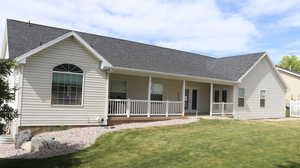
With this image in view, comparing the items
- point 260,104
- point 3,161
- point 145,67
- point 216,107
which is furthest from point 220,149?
point 260,104

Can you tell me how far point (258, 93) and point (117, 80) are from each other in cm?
1133

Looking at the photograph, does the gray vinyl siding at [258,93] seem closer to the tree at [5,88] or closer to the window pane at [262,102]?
the window pane at [262,102]

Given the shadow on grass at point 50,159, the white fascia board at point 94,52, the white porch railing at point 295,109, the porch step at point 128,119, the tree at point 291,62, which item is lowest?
the shadow on grass at point 50,159

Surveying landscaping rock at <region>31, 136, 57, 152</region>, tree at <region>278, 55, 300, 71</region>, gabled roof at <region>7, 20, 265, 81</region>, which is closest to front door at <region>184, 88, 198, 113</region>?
gabled roof at <region>7, 20, 265, 81</region>

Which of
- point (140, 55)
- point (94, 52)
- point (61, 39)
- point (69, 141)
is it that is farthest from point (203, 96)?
point (69, 141)

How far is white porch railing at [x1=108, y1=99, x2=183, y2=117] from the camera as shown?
1434 centimetres

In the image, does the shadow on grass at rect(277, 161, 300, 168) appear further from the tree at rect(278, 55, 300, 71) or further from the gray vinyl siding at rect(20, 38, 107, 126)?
the tree at rect(278, 55, 300, 71)

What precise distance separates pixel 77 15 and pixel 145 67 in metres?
6.89

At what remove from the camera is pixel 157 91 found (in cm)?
1764

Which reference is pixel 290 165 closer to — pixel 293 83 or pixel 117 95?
pixel 117 95

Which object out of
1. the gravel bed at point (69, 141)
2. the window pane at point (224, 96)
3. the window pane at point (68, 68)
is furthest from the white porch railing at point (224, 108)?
the window pane at point (68, 68)

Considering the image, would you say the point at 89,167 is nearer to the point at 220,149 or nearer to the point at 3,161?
the point at 3,161

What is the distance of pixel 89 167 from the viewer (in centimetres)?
748

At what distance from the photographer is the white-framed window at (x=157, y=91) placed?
17422 millimetres
